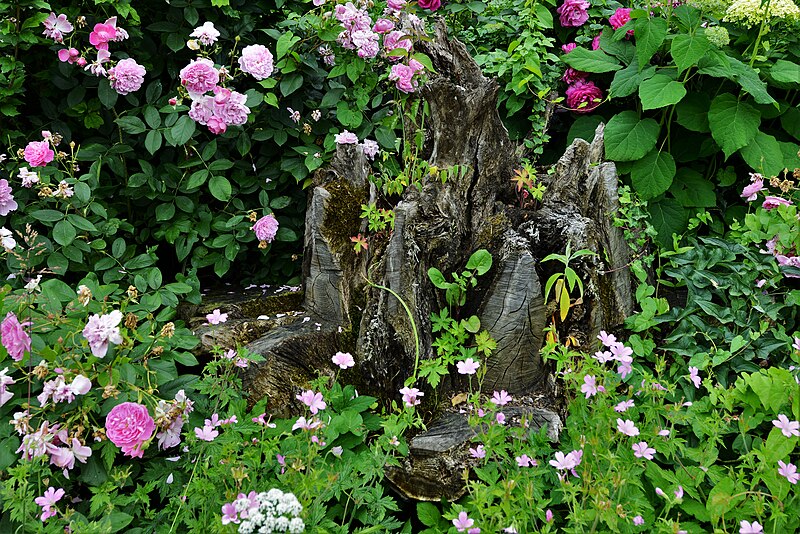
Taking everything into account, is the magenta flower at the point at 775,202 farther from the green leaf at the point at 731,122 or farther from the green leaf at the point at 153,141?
the green leaf at the point at 153,141

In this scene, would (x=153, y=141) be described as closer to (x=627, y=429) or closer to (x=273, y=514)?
(x=273, y=514)

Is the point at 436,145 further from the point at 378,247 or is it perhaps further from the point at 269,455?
the point at 269,455

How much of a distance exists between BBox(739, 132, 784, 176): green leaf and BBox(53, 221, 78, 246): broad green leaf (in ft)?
9.07

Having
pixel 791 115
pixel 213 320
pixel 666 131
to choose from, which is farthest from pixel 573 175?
pixel 213 320

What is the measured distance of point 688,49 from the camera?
2443 mm

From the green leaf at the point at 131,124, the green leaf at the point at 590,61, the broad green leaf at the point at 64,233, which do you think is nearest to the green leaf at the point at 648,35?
the green leaf at the point at 590,61

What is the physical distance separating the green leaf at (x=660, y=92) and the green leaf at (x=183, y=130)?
185 cm

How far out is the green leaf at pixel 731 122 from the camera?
8.32 feet

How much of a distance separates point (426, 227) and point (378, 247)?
0.25 metres

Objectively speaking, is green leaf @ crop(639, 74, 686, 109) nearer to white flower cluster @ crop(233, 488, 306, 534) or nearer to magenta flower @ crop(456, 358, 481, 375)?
magenta flower @ crop(456, 358, 481, 375)

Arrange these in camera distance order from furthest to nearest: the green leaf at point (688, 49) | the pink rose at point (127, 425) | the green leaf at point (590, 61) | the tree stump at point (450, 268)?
the green leaf at point (590, 61)
the green leaf at point (688, 49)
the tree stump at point (450, 268)
the pink rose at point (127, 425)

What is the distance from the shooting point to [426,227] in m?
2.21

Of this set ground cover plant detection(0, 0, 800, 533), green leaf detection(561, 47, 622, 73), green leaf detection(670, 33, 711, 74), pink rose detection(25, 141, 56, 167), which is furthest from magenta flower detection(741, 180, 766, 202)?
pink rose detection(25, 141, 56, 167)

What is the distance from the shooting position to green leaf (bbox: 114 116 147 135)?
256 cm
